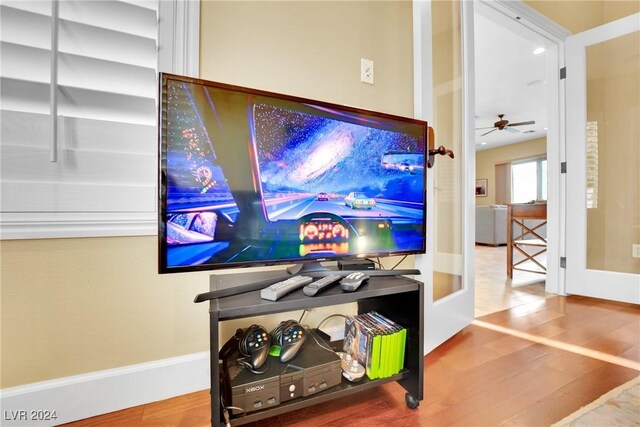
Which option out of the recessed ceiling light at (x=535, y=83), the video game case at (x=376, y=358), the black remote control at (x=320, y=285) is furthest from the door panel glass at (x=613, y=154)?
the black remote control at (x=320, y=285)

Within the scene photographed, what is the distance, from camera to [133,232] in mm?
1037

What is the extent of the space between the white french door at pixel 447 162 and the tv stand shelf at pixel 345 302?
32cm

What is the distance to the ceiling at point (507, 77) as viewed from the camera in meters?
2.86

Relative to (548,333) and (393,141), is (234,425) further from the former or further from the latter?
(548,333)

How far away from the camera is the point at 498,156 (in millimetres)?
8109

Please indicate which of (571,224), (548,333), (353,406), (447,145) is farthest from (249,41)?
(571,224)

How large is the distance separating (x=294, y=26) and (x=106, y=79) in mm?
796

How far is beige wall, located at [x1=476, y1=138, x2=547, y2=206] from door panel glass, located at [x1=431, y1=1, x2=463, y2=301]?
23.4ft

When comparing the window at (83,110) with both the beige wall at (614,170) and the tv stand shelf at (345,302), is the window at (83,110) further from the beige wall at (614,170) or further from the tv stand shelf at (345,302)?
the beige wall at (614,170)

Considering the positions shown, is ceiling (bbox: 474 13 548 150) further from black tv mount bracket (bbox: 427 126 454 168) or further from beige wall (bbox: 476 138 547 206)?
black tv mount bracket (bbox: 427 126 454 168)

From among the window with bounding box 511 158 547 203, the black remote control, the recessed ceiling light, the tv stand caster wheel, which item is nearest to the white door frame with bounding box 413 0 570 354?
the tv stand caster wheel

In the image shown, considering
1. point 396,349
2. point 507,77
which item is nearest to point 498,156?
point 507,77

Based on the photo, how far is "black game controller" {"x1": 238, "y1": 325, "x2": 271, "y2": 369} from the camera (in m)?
0.89

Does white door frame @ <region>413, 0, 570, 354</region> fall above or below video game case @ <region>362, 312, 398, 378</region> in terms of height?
above
